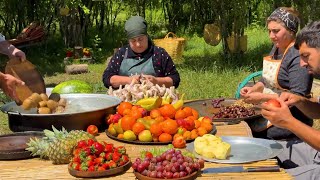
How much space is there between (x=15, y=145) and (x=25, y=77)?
719 millimetres

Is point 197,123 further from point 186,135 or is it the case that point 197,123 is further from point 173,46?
point 173,46

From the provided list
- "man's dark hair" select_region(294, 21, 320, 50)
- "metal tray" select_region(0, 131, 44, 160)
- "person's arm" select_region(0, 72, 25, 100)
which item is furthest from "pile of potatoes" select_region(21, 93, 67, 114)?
"man's dark hair" select_region(294, 21, 320, 50)

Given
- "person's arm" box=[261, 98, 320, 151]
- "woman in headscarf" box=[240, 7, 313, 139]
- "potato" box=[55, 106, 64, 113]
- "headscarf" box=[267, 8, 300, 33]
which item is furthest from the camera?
"headscarf" box=[267, 8, 300, 33]

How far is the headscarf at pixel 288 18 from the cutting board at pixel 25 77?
6.42 feet

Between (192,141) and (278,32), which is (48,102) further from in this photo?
(278,32)

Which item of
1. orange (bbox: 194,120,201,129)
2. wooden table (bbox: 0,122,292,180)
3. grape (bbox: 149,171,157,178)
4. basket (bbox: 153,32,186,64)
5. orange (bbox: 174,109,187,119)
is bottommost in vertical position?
basket (bbox: 153,32,186,64)

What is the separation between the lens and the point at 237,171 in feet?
9.70

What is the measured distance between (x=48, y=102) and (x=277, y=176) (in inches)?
68.0

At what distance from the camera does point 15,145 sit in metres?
3.48

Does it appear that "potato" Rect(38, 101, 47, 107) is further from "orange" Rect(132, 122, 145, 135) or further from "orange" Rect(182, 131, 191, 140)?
Answer: "orange" Rect(182, 131, 191, 140)

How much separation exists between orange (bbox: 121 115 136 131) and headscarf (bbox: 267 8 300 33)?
160 centimetres

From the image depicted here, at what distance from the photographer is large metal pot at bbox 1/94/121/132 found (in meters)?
3.61

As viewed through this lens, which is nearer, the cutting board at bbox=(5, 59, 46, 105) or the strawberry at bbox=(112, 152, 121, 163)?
the strawberry at bbox=(112, 152, 121, 163)

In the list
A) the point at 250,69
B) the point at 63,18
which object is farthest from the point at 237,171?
the point at 63,18
